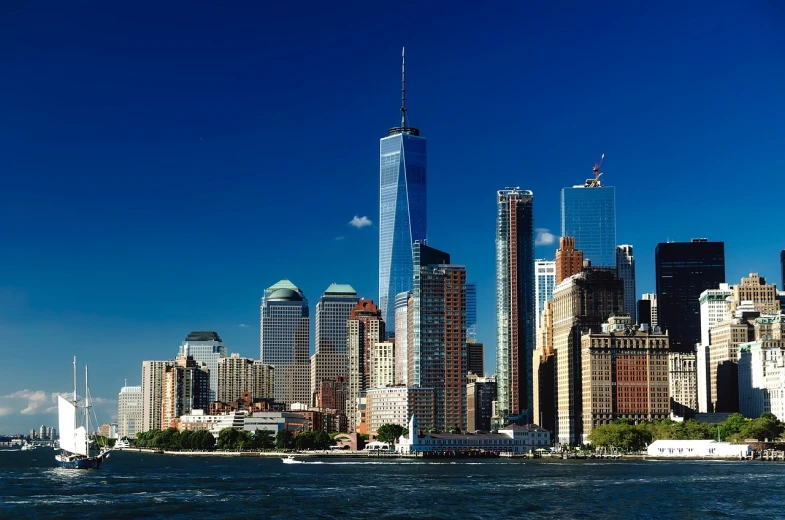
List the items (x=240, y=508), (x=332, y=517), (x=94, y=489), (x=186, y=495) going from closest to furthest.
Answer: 1. (x=332, y=517)
2. (x=240, y=508)
3. (x=186, y=495)
4. (x=94, y=489)

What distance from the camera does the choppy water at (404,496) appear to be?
126 meters

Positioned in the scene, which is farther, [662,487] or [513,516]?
[662,487]

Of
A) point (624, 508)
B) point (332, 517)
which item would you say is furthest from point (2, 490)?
point (624, 508)

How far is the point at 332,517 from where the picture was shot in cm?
12206

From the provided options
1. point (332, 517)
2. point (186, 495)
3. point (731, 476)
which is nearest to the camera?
point (332, 517)

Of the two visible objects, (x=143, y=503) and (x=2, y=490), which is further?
(x=2, y=490)

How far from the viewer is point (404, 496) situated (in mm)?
147750

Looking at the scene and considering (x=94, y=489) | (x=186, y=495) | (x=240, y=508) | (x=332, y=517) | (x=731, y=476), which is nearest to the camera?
(x=332, y=517)

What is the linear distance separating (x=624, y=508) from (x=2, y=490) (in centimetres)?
9003

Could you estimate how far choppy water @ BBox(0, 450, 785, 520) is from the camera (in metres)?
A: 126

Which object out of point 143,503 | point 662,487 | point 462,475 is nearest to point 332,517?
point 143,503

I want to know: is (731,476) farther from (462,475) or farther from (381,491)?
(381,491)

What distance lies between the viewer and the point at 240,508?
431ft

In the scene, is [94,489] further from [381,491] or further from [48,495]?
[381,491]
